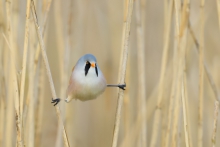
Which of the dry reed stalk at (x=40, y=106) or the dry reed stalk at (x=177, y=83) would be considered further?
the dry reed stalk at (x=40, y=106)

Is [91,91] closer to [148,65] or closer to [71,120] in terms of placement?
[71,120]

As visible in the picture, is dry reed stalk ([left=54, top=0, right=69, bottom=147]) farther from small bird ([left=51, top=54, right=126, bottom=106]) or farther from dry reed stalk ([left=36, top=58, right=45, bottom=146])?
small bird ([left=51, top=54, right=126, bottom=106])

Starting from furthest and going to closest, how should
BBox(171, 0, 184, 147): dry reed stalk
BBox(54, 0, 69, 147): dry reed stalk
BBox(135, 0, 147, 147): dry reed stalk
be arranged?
BBox(54, 0, 69, 147): dry reed stalk, BBox(135, 0, 147, 147): dry reed stalk, BBox(171, 0, 184, 147): dry reed stalk

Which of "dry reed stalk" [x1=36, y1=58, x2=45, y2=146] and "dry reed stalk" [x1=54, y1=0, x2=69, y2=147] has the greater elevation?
"dry reed stalk" [x1=54, y1=0, x2=69, y2=147]

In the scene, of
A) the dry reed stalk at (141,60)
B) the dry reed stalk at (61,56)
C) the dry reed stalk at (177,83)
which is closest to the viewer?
the dry reed stalk at (177,83)

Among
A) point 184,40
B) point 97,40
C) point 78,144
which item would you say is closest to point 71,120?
point 78,144

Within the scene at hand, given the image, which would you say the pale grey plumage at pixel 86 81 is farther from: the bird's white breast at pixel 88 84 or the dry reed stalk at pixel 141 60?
the dry reed stalk at pixel 141 60

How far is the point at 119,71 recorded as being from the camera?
58.7 inches

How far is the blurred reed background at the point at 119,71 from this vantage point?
144 cm

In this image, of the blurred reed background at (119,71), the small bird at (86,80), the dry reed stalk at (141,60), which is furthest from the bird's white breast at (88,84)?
the dry reed stalk at (141,60)

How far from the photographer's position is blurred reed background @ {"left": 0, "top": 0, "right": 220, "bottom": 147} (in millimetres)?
1442

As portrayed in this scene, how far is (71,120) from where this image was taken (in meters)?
1.96

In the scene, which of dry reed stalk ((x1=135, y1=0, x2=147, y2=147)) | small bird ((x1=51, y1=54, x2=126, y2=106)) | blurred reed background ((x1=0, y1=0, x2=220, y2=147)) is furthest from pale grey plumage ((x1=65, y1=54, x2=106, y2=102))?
dry reed stalk ((x1=135, y1=0, x2=147, y2=147))

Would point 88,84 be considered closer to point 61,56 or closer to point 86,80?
point 86,80
